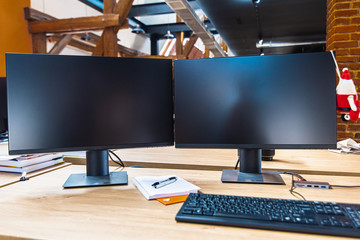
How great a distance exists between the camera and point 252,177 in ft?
3.78

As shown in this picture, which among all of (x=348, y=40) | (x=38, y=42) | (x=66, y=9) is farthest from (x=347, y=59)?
(x=66, y=9)

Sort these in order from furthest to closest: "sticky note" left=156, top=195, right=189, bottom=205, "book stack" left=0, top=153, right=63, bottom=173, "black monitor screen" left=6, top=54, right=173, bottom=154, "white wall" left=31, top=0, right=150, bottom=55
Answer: "white wall" left=31, top=0, right=150, bottom=55 < "book stack" left=0, top=153, right=63, bottom=173 < "black monitor screen" left=6, top=54, right=173, bottom=154 < "sticky note" left=156, top=195, right=189, bottom=205

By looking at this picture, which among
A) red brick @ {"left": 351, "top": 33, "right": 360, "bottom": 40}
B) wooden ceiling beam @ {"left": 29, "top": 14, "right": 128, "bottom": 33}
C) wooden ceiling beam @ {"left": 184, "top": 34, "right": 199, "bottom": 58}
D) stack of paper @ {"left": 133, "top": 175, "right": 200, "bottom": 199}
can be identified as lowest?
stack of paper @ {"left": 133, "top": 175, "right": 200, "bottom": 199}

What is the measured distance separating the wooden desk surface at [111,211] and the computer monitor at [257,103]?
17 centimetres

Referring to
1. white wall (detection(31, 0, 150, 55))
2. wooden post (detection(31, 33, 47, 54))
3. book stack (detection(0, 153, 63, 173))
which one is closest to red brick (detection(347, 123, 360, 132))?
book stack (detection(0, 153, 63, 173))

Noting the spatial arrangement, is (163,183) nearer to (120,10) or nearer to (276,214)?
(276,214)

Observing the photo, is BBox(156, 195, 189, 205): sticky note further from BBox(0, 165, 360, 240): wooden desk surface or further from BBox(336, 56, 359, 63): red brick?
BBox(336, 56, 359, 63): red brick

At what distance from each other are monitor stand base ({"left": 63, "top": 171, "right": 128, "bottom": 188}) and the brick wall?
8.73ft

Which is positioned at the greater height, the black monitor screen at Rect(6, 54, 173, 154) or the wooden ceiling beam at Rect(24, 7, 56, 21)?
the wooden ceiling beam at Rect(24, 7, 56, 21)

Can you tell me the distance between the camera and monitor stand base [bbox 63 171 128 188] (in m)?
1.09

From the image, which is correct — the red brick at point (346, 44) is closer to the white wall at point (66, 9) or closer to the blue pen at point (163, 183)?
the blue pen at point (163, 183)

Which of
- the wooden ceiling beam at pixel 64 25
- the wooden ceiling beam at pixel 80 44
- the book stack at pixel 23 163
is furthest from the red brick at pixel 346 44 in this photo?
the wooden ceiling beam at pixel 80 44

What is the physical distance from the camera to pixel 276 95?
1.11 metres

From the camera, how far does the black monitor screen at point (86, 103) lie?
40.5 inches
